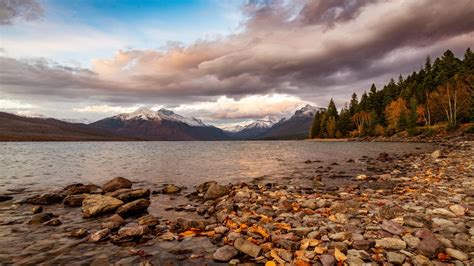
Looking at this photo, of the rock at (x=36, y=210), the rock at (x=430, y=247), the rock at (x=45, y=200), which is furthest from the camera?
the rock at (x=45, y=200)

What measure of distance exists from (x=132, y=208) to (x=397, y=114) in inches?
3945

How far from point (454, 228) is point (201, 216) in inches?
413

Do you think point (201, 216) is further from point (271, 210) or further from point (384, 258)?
point (384, 258)

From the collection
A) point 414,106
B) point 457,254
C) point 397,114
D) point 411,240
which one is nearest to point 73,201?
point 411,240

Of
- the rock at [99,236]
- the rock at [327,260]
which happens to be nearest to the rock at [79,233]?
the rock at [99,236]

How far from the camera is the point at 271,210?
43.9ft

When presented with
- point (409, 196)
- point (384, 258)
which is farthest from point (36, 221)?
point (409, 196)

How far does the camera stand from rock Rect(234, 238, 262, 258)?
8789 millimetres

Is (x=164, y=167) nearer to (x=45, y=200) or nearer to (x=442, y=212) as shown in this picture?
(x=45, y=200)

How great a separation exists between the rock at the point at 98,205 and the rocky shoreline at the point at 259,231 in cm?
5

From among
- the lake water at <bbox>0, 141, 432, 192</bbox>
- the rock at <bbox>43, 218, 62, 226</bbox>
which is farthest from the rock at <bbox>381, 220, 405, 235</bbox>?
the lake water at <bbox>0, 141, 432, 192</bbox>

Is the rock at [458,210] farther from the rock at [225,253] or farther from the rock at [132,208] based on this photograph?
the rock at [132,208]

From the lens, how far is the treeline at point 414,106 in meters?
76.1

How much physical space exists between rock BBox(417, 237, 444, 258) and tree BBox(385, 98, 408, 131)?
309 feet
